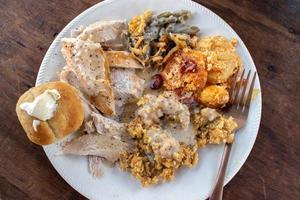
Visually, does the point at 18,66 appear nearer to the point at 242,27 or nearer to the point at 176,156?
the point at 176,156

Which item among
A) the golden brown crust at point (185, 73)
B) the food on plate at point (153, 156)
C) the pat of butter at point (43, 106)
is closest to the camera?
the pat of butter at point (43, 106)

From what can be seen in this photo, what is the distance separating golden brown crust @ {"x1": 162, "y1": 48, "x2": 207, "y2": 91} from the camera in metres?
2.15

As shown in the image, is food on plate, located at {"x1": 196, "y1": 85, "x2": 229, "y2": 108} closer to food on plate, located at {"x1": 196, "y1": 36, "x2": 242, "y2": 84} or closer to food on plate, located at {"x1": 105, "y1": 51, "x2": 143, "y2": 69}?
food on plate, located at {"x1": 196, "y1": 36, "x2": 242, "y2": 84}

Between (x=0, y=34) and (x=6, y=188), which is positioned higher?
(x=0, y=34)

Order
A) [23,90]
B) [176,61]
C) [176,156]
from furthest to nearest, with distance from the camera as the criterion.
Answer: [23,90] < [176,61] < [176,156]

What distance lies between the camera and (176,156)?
79.8 inches

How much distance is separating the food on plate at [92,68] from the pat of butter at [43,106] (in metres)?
0.21

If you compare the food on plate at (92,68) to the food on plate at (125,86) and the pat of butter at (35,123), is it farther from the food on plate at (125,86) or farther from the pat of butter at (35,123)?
the pat of butter at (35,123)

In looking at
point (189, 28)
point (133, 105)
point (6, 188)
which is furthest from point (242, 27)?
point (6, 188)

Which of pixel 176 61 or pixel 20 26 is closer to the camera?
pixel 176 61

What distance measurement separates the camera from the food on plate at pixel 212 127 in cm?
211

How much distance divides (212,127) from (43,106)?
0.70m

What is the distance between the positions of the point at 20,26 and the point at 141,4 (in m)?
0.60

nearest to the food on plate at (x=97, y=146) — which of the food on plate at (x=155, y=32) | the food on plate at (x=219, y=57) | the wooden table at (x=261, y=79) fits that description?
the wooden table at (x=261, y=79)
